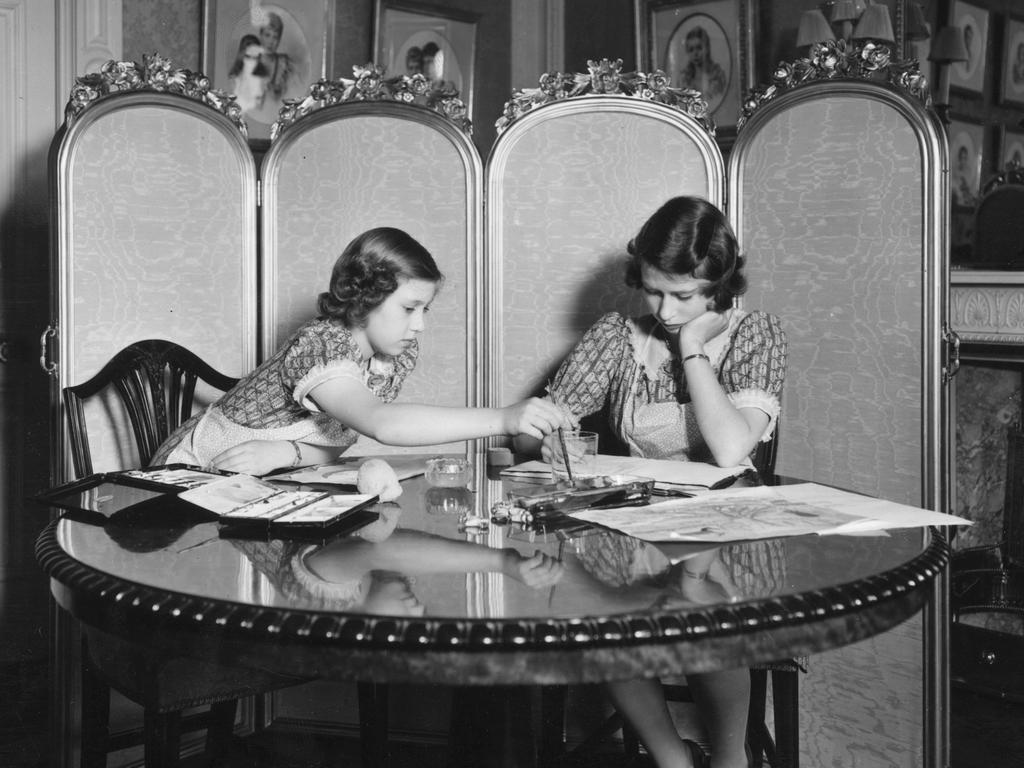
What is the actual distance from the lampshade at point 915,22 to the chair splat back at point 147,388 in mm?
3031

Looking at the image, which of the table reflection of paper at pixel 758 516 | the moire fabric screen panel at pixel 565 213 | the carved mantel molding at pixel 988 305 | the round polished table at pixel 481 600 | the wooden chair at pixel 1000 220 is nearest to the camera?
the round polished table at pixel 481 600

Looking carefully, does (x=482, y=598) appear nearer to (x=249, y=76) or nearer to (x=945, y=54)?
(x=249, y=76)

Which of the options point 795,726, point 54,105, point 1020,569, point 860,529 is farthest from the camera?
point 1020,569

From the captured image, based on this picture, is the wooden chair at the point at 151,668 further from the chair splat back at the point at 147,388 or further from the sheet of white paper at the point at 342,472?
the sheet of white paper at the point at 342,472

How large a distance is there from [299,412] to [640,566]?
1393mm

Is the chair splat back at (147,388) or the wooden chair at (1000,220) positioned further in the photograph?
the wooden chair at (1000,220)

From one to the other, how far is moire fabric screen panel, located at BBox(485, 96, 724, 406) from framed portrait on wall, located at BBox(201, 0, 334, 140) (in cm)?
144

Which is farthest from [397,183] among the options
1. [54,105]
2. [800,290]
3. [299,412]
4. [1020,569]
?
[1020,569]

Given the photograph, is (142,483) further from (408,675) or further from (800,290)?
(800,290)

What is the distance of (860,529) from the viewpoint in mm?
1428

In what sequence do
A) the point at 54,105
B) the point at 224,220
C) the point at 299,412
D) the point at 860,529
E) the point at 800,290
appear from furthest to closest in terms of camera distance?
the point at 54,105, the point at 224,220, the point at 800,290, the point at 299,412, the point at 860,529

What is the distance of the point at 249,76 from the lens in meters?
3.88

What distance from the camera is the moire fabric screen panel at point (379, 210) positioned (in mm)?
2859

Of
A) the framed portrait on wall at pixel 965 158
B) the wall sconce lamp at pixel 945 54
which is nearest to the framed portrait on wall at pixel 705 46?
the wall sconce lamp at pixel 945 54
